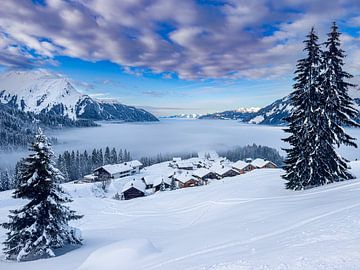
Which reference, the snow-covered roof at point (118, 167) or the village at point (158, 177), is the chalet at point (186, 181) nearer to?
the village at point (158, 177)

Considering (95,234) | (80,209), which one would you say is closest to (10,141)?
(80,209)

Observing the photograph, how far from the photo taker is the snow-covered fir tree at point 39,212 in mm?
14791

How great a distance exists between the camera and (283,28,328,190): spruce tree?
21.6 m

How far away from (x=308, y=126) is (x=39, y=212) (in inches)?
831

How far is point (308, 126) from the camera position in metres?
21.8

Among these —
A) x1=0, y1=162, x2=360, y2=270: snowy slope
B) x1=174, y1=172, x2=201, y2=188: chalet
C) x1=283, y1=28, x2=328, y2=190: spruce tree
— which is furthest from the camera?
x1=174, y1=172, x2=201, y2=188: chalet

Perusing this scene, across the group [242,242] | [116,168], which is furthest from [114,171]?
[242,242]

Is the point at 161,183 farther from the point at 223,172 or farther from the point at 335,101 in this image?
the point at 335,101

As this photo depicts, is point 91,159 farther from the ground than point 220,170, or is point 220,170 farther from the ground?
point 91,159

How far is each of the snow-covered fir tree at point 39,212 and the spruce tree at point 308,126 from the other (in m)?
18.5

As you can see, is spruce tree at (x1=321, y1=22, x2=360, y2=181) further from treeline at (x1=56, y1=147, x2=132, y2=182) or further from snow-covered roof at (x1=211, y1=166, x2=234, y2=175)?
treeline at (x1=56, y1=147, x2=132, y2=182)

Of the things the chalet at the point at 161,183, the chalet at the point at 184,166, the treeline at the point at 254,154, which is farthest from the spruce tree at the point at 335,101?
the treeline at the point at 254,154

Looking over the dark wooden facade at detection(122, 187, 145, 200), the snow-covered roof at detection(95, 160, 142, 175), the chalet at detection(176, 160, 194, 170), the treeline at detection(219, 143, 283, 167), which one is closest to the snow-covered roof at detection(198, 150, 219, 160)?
the treeline at detection(219, 143, 283, 167)

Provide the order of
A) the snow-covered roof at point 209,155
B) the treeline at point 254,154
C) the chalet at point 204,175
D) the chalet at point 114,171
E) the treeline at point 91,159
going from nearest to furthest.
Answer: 1. the chalet at point 204,175
2. the treeline at point 91,159
3. the chalet at point 114,171
4. the snow-covered roof at point 209,155
5. the treeline at point 254,154
